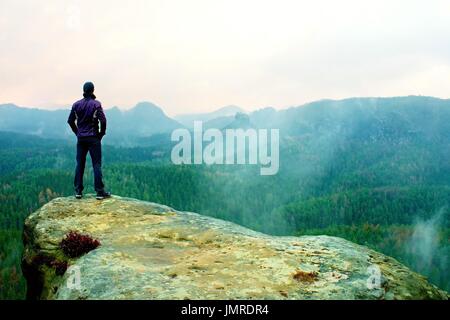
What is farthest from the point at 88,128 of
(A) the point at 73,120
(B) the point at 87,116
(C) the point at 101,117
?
(A) the point at 73,120

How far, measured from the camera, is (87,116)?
17.4 metres

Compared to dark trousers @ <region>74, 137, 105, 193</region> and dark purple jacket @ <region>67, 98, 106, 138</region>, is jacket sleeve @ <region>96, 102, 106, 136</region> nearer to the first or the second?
dark purple jacket @ <region>67, 98, 106, 138</region>

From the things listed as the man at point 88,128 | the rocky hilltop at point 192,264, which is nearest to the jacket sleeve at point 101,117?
the man at point 88,128

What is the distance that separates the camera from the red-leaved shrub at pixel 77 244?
12250 millimetres

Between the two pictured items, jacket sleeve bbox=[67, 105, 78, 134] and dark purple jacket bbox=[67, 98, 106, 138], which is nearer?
dark purple jacket bbox=[67, 98, 106, 138]

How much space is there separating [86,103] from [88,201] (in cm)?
384

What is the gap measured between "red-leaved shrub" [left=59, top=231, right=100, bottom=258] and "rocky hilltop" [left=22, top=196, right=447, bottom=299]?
0.71ft

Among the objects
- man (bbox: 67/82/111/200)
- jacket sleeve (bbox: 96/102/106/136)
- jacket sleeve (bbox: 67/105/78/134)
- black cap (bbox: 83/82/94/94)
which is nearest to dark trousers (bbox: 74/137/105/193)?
man (bbox: 67/82/111/200)

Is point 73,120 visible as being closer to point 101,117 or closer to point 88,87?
point 101,117

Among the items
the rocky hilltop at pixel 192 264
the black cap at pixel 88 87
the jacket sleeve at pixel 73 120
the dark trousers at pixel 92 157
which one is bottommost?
the rocky hilltop at pixel 192 264

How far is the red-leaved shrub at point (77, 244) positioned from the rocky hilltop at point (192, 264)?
22 centimetres

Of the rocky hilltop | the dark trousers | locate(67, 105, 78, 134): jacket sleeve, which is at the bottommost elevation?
the rocky hilltop

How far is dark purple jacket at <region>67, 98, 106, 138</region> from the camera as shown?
57.0 ft

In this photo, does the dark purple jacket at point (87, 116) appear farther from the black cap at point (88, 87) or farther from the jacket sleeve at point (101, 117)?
the black cap at point (88, 87)
